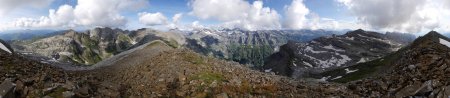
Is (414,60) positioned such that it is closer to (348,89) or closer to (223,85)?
(348,89)

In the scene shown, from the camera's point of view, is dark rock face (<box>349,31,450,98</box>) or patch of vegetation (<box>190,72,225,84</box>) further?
patch of vegetation (<box>190,72,225,84</box>)

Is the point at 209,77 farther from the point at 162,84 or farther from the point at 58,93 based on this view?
the point at 58,93

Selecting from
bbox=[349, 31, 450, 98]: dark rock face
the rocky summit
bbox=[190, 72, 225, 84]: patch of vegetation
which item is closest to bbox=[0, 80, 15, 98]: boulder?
the rocky summit

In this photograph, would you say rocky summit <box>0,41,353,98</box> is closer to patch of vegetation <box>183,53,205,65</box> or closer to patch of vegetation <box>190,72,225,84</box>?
patch of vegetation <box>190,72,225,84</box>

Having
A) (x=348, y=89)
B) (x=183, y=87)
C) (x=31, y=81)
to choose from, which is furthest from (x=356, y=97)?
(x=31, y=81)

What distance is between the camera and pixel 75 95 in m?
31.7

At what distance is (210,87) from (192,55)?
1541 cm

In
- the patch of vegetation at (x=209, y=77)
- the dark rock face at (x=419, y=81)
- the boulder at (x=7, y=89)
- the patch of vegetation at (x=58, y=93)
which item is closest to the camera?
the boulder at (x=7, y=89)

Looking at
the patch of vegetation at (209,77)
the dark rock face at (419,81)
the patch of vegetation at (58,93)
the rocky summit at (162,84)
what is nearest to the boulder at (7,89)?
the rocky summit at (162,84)

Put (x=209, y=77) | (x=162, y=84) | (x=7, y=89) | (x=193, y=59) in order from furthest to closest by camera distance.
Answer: (x=193, y=59)
(x=209, y=77)
(x=162, y=84)
(x=7, y=89)

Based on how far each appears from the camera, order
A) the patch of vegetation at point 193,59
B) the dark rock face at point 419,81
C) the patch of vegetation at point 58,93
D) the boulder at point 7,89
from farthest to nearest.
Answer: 1. the patch of vegetation at point 193,59
2. the dark rock face at point 419,81
3. the patch of vegetation at point 58,93
4. the boulder at point 7,89

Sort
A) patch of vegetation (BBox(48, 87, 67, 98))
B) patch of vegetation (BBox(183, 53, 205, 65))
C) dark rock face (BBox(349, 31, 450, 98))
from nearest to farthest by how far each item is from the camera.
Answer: patch of vegetation (BBox(48, 87, 67, 98)), dark rock face (BBox(349, 31, 450, 98)), patch of vegetation (BBox(183, 53, 205, 65))

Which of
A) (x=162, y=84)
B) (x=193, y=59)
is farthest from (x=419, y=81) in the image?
(x=193, y=59)

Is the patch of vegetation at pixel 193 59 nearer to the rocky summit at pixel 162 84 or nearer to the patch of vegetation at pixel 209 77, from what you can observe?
the rocky summit at pixel 162 84
